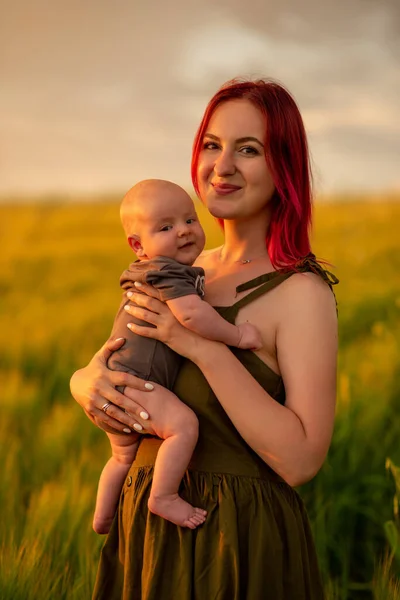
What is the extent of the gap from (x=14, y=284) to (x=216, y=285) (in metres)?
3.55

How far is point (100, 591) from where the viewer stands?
1.82 m

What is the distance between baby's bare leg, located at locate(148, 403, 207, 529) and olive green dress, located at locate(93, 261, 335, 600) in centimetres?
4

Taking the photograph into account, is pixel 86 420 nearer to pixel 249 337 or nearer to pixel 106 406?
pixel 106 406

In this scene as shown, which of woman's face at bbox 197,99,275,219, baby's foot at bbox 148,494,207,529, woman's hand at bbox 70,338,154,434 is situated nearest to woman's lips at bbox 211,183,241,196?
woman's face at bbox 197,99,275,219

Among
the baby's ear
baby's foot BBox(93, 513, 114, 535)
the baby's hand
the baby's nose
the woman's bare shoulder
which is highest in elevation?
the baby's nose

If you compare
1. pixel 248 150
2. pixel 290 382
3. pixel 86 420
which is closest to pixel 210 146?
pixel 248 150

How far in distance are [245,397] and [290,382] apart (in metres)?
0.10

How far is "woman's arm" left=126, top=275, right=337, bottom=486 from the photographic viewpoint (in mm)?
1619

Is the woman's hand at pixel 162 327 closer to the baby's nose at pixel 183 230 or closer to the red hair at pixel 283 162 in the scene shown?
the baby's nose at pixel 183 230

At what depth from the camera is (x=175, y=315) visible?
165 cm

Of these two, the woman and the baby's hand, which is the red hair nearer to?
the woman

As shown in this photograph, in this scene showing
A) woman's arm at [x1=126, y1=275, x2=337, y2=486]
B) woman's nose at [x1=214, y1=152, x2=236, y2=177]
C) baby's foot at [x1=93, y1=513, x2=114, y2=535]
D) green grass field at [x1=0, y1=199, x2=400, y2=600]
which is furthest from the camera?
green grass field at [x1=0, y1=199, x2=400, y2=600]

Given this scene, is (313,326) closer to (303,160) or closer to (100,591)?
(303,160)

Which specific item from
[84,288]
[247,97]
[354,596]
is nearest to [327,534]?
[354,596]
